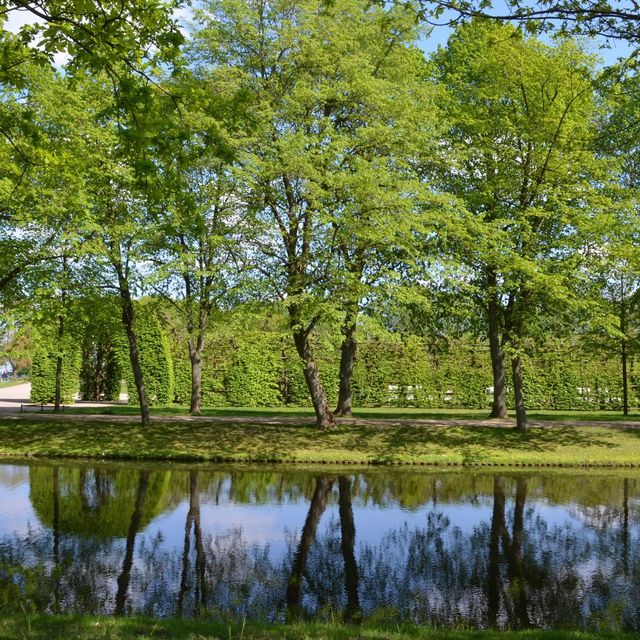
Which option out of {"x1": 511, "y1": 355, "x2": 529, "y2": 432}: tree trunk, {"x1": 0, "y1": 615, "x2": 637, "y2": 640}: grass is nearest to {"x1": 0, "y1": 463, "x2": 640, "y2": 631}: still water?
{"x1": 0, "y1": 615, "x2": 637, "y2": 640}: grass

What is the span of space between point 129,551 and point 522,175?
16424 mm

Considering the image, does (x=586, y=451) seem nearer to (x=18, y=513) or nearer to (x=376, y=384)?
(x=376, y=384)

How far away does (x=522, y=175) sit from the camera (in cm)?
2155

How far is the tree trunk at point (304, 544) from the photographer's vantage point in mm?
8178

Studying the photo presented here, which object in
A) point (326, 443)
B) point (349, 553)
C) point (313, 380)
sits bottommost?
point (349, 553)

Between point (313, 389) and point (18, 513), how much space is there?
10608 mm

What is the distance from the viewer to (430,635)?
6430 millimetres

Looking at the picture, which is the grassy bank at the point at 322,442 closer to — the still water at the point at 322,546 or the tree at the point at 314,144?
the tree at the point at 314,144

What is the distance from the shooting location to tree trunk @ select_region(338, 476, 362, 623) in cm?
803

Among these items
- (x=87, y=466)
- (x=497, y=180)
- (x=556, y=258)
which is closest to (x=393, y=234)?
(x=497, y=180)

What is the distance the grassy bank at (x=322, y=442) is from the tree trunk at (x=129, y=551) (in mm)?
4241

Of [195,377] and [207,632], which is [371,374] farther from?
[207,632]

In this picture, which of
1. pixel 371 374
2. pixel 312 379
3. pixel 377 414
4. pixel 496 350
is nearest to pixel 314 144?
pixel 312 379

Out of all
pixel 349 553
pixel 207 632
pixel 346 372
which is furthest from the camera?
pixel 346 372
